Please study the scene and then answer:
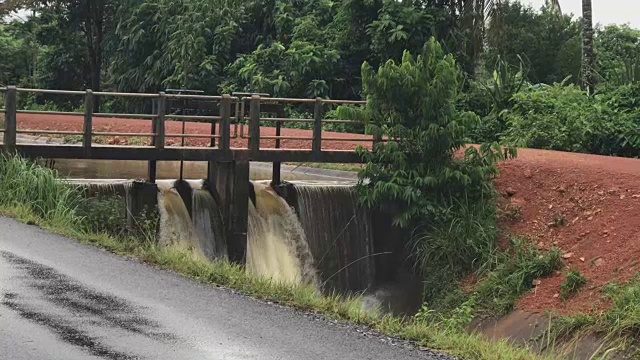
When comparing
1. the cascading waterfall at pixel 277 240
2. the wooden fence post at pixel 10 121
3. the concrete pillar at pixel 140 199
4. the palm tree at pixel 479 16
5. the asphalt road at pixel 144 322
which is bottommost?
the cascading waterfall at pixel 277 240

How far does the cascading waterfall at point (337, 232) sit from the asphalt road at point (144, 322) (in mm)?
7099

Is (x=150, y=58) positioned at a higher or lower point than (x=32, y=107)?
higher

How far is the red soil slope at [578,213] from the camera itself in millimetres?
12094

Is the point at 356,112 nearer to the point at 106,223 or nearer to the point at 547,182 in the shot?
the point at 547,182

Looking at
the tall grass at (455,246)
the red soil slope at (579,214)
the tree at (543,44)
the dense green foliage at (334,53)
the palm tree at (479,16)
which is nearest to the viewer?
the red soil slope at (579,214)

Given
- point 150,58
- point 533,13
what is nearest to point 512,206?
point 150,58

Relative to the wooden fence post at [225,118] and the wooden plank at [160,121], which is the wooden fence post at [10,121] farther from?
the wooden fence post at [225,118]

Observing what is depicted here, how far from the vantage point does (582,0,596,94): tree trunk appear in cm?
2192

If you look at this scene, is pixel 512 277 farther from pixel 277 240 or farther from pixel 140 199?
pixel 140 199

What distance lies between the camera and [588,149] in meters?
18.6

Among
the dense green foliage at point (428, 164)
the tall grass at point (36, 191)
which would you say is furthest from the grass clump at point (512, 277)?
the tall grass at point (36, 191)

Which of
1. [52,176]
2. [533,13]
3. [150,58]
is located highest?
[533,13]

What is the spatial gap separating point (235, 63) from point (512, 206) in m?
18.1

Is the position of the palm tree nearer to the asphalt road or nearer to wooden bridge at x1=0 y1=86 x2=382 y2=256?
wooden bridge at x1=0 y1=86 x2=382 y2=256
